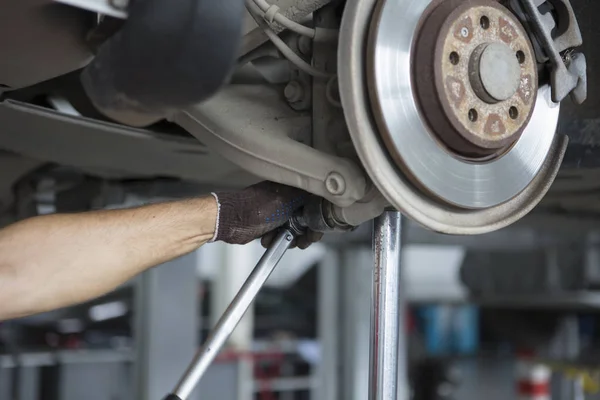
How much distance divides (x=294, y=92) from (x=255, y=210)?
13cm

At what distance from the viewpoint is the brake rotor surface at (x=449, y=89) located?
604mm

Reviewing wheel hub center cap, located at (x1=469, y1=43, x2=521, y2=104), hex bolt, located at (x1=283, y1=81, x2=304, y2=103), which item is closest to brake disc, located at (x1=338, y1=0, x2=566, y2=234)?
wheel hub center cap, located at (x1=469, y1=43, x2=521, y2=104)

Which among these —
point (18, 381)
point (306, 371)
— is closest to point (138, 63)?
point (18, 381)

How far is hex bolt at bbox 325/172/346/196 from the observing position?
0.64 metres

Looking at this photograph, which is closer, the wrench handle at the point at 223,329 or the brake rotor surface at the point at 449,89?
the brake rotor surface at the point at 449,89

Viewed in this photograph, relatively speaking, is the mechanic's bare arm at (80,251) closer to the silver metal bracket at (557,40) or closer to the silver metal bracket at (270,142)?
the silver metal bracket at (270,142)

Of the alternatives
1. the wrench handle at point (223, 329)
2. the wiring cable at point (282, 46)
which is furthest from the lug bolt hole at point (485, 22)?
the wrench handle at point (223, 329)

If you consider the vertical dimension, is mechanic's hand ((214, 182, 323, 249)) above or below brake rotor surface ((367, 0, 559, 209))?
below

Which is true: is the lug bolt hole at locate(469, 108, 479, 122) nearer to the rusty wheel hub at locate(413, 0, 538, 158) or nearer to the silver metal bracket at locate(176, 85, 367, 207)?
the rusty wheel hub at locate(413, 0, 538, 158)

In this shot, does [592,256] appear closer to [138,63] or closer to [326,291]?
[326,291]

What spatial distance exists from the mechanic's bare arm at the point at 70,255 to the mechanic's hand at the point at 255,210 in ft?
0.21

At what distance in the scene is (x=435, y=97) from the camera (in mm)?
608

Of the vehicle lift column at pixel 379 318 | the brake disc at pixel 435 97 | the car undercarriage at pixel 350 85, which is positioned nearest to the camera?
the car undercarriage at pixel 350 85

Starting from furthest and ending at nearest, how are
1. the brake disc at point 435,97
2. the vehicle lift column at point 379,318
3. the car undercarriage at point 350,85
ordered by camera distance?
the vehicle lift column at point 379,318 < the brake disc at point 435,97 < the car undercarriage at point 350,85
